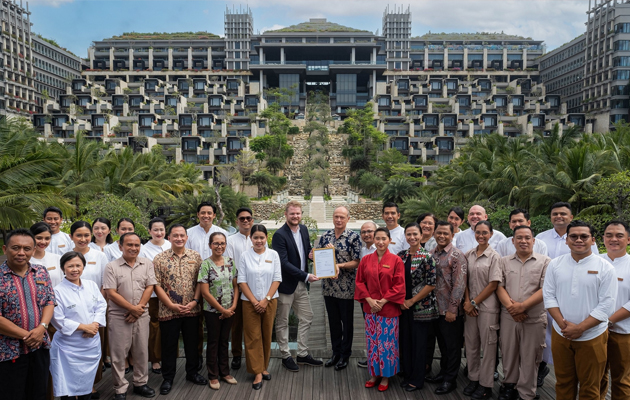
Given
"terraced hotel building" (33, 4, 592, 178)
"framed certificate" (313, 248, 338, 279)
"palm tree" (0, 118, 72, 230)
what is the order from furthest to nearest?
"terraced hotel building" (33, 4, 592, 178) < "palm tree" (0, 118, 72, 230) < "framed certificate" (313, 248, 338, 279)

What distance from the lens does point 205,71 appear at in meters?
60.9

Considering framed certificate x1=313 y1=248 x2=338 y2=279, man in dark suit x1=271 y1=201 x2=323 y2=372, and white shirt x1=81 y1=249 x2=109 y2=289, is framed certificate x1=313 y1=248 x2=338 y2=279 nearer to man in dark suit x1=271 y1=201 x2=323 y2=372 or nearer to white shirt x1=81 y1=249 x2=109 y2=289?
man in dark suit x1=271 y1=201 x2=323 y2=372

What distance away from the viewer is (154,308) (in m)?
4.79

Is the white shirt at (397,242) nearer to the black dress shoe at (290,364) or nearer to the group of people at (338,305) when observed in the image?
the group of people at (338,305)

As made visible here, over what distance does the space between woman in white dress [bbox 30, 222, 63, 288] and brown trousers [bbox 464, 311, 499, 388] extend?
4251 mm

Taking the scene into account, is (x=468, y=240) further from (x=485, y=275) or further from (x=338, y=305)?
(x=338, y=305)

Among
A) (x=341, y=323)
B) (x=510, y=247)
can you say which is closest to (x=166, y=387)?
(x=341, y=323)

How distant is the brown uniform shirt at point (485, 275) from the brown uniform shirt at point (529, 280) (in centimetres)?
12

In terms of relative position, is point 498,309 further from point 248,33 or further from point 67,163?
point 248,33

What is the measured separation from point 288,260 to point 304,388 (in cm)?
138

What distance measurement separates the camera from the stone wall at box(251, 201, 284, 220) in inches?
1121

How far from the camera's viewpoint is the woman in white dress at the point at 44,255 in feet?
13.6

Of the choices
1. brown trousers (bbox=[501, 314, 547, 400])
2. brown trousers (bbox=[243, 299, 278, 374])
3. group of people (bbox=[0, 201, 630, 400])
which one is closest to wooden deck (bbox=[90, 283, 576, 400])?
group of people (bbox=[0, 201, 630, 400])

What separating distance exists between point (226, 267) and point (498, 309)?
9.29ft
